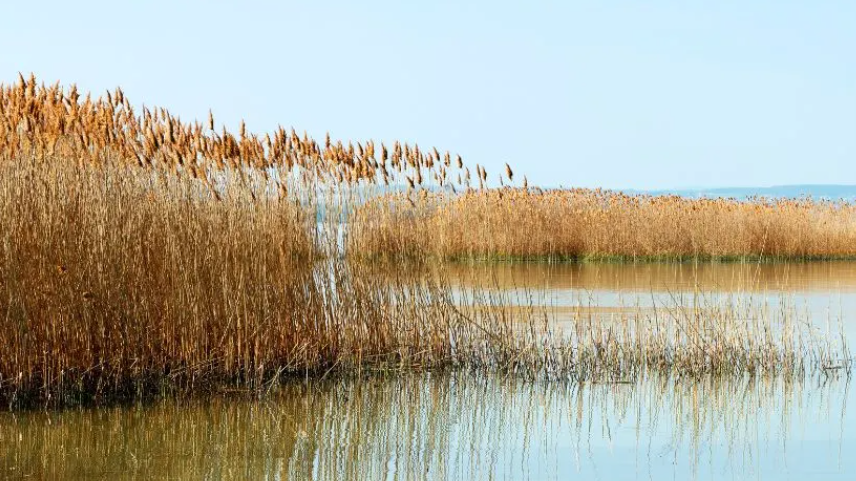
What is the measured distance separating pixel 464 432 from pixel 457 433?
0.14ft

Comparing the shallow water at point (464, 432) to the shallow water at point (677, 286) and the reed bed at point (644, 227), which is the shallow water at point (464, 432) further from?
the reed bed at point (644, 227)

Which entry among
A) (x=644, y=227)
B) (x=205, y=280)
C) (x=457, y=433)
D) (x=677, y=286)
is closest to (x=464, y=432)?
(x=457, y=433)

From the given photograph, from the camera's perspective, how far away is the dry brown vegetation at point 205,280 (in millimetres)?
6195

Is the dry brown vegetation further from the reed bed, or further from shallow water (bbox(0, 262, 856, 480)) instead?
the reed bed

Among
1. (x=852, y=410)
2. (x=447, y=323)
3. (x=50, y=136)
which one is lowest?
(x=852, y=410)

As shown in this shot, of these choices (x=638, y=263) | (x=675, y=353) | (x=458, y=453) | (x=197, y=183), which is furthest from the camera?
(x=638, y=263)

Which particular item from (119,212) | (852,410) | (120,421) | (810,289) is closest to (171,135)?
(119,212)

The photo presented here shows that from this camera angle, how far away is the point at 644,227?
66.8ft

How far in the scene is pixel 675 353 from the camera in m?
7.59

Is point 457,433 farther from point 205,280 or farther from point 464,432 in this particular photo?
point 205,280

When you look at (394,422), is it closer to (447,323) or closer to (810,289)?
(447,323)

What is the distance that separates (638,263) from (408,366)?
12945 millimetres

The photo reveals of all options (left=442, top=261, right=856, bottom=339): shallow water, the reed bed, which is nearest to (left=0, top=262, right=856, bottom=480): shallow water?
(left=442, top=261, right=856, bottom=339): shallow water

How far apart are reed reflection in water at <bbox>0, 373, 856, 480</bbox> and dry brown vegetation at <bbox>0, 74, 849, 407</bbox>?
0.89 ft
